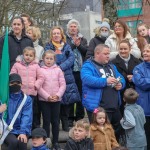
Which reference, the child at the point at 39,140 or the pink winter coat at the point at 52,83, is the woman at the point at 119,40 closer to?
the pink winter coat at the point at 52,83

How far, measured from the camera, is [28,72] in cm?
687

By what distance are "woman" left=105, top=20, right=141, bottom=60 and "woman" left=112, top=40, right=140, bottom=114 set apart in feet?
0.52

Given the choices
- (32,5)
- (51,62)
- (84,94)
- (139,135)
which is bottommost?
(139,135)

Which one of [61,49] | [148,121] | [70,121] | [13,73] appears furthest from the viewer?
[70,121]

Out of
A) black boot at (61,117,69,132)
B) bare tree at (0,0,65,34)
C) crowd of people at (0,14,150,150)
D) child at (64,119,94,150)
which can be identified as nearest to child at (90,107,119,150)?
crowd of people at (0,14,150,150)

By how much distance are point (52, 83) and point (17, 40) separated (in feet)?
3.13

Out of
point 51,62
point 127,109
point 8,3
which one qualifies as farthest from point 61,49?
point 8,3

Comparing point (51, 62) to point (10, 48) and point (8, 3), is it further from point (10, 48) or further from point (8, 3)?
point (8, 3)

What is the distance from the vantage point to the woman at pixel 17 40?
7141 millimetres

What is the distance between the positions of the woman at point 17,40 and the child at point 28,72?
260mm

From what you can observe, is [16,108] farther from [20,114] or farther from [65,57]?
[65,57]

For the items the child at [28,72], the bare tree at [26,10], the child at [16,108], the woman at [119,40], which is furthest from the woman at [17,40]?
the bare tree at [26,10]

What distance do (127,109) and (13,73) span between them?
1.86 meters

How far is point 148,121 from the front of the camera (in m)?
7.06
